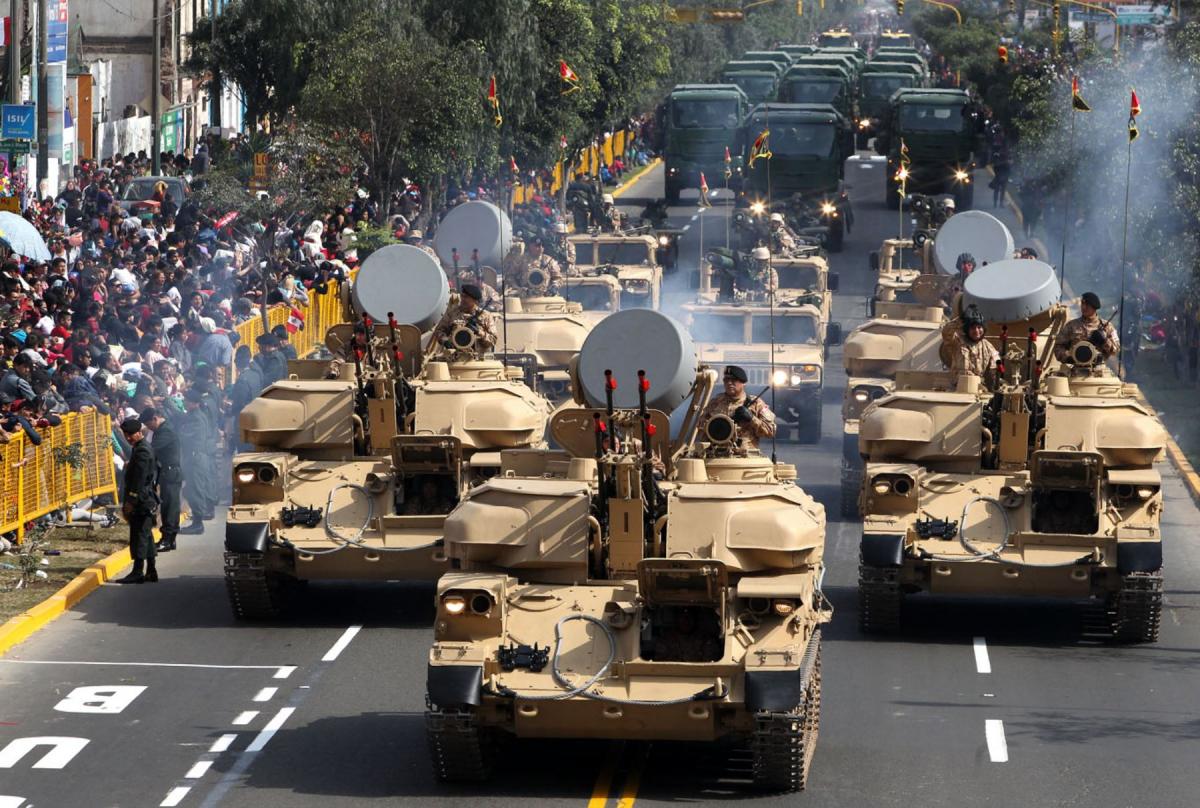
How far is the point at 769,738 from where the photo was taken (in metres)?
16.2

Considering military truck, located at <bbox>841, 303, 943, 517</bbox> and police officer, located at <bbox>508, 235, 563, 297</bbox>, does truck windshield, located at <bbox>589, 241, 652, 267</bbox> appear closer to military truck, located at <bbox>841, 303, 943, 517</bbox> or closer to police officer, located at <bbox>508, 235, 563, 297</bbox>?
police officer, located at <bbox>508, 235, 563, 297</bbox>

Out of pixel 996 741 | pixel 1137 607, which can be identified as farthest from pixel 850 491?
pixel 996 741

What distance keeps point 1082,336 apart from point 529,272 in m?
9.56

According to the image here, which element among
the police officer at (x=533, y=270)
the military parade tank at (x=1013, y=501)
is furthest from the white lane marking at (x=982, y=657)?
the police officer at (x=533, y=270)

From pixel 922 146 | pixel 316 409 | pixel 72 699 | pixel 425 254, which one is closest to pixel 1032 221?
pixel 922 146

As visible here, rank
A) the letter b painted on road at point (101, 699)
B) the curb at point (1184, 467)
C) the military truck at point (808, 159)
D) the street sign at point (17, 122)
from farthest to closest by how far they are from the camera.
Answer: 1. the military truck at point (808, 159)
2. the street sign at point (17, 122)
3. the curb at point (1184, 467)
4. the letter b painted on road at point (101, 699)

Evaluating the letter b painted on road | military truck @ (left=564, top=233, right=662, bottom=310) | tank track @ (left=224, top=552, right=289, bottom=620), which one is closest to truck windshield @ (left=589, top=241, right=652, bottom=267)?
military truck @ (left=564, top=233, right=662, bottom=310)

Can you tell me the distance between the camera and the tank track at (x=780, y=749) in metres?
16.2

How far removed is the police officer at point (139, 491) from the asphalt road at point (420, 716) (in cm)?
48

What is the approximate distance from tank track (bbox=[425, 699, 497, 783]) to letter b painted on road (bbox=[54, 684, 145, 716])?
3235mm

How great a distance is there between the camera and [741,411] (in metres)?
19.7

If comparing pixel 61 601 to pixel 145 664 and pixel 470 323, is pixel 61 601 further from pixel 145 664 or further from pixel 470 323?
pixel 470 323

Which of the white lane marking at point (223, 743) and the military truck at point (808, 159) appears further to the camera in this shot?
the military truck at point (808, 159)

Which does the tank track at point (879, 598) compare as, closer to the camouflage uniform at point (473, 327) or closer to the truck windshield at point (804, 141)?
the camouflage uniform at point (473, 327)
